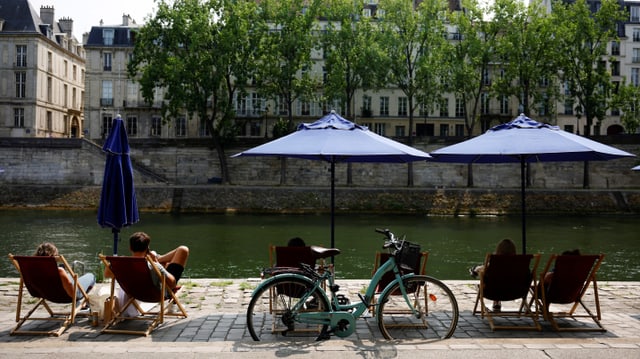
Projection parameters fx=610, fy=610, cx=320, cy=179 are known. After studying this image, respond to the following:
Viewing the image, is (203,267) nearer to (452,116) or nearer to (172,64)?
(172,64)

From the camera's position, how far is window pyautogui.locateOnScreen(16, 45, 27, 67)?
51094mm

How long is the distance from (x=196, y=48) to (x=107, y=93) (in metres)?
17.2

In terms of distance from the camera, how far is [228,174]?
41906 mm

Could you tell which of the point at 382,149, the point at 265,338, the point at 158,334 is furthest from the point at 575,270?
the point at 158,334

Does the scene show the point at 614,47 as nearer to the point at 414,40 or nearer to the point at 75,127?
the point at 414,40

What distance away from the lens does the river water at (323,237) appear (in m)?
15.9

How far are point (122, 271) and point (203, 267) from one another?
897 centimetres

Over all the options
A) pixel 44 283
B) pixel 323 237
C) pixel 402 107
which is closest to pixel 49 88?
pixel 402 107

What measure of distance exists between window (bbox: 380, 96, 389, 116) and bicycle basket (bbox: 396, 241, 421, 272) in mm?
46911

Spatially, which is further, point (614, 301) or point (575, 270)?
point (614, 301)

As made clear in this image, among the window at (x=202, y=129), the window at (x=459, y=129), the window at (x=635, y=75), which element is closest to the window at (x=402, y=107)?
the window at (x=459, y=129)

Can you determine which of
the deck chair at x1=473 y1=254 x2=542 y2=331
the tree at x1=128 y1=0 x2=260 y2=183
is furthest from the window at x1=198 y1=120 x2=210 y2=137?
the deck chair at x1=473 y1=254 x2=542 y2=331

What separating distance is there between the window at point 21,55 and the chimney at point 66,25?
9593 millimetres

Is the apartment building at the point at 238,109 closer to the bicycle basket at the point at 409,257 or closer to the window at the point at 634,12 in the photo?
the window at the point at 634,12
